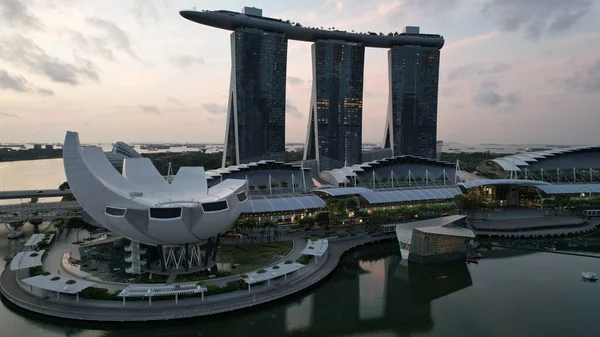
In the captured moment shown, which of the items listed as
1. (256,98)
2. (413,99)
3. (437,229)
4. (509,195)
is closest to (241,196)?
(437,229)

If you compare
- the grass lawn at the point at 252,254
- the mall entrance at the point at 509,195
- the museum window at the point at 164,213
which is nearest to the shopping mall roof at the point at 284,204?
the grass lawn at the point at 252,254

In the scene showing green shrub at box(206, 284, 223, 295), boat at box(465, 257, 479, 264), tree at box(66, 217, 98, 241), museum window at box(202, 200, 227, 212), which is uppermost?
museum window at box(202, 200, 227, 212)

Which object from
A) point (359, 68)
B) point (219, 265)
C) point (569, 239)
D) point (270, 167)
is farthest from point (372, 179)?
point (359, 68)

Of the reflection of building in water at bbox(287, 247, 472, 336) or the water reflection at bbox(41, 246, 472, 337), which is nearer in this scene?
the water reflection at bbox(41, 246, 472, 337)

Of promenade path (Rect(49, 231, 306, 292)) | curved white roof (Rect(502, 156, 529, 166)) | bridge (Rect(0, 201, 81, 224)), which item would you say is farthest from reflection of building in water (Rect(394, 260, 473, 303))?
curved white roof (Rect(502, 156, 529, 166))

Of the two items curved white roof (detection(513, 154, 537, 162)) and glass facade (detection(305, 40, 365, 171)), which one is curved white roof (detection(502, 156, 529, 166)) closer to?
curved white roof (detection(513, 154, 537, 162))

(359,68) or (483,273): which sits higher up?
(359,68)

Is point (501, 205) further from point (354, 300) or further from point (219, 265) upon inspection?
point (219, 265)
